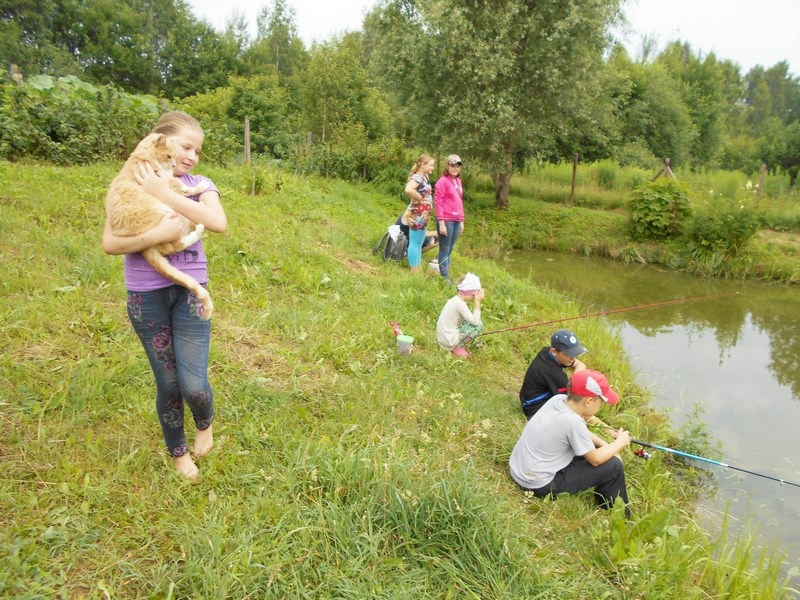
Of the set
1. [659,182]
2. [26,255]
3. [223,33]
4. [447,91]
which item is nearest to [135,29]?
[223,33]

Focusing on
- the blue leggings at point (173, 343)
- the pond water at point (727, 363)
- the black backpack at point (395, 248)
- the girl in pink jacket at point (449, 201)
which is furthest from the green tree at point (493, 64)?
the blue leggings at point (173, 343)

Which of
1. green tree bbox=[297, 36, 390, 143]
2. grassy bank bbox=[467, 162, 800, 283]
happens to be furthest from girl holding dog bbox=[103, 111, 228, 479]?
green tree bbox=[297, 36, 390, 143]

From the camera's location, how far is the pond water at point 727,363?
443 centimetres

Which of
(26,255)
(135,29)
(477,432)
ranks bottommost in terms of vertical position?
(477,432)

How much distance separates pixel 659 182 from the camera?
13.5 m

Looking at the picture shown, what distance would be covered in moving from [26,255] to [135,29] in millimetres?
40618

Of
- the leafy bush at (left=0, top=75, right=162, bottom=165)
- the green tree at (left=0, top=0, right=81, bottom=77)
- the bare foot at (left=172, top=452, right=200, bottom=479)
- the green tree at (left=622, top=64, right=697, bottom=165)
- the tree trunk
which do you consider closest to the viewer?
the bare foot at (left=172, top=452, right=200, bottom=479)

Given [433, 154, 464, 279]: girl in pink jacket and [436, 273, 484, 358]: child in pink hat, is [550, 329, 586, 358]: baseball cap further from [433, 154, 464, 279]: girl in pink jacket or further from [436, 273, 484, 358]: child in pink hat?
[433, 154, 464, 279]: girl in pink jacket

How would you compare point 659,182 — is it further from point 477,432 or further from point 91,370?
point 91,370

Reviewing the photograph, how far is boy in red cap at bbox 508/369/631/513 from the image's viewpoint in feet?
11.1

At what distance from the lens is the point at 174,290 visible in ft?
7.78

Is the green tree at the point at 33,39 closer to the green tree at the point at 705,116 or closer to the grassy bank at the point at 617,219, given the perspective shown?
the grassy bank at the point at 617,219

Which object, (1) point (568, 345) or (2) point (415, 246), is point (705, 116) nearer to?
(2) point (415, 246)

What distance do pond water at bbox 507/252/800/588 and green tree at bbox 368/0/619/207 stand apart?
346 centimetres
